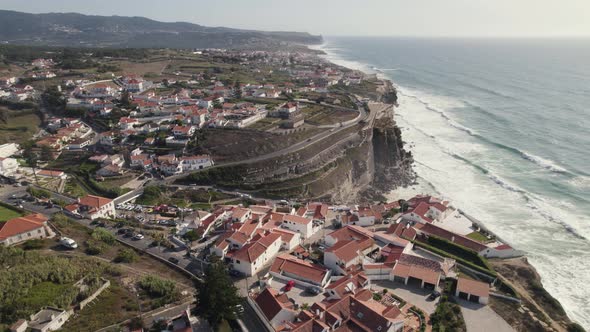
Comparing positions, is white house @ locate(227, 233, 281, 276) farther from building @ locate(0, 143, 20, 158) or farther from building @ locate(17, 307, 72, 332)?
building @ locate(0, 143, 20, 158)

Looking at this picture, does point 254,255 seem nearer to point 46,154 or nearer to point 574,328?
point 574,328

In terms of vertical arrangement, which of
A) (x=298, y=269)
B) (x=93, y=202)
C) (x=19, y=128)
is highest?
(x=298, y=269)

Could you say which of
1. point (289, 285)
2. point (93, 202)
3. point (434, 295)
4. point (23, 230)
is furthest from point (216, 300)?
point (93, 202)

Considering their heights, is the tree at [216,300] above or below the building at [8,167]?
above

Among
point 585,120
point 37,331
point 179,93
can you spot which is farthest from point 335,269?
point 585,120

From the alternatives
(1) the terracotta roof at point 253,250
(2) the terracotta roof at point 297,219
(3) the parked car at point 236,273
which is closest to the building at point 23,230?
(3) the parked car at point 236,273

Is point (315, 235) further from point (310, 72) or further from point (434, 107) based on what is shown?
point (310, 72)

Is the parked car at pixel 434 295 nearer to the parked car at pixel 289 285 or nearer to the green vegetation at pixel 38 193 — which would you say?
the parked car at pixel 289 285

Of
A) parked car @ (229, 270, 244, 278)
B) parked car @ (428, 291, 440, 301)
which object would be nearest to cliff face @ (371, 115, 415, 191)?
parked car @ (428, 291, 440, 301)
